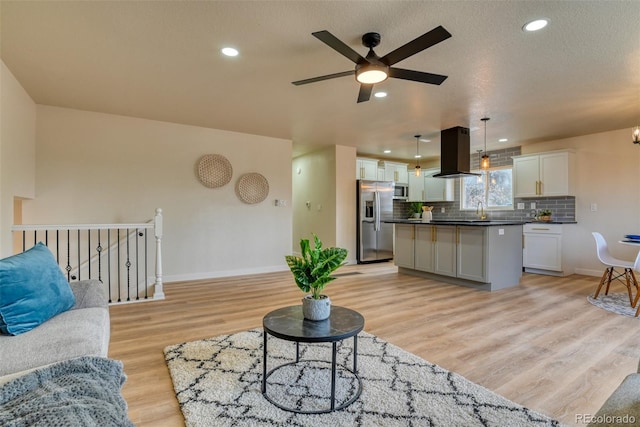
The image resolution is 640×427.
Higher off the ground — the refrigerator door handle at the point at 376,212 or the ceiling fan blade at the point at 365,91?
the ceiling fan blade at the point at 365,91

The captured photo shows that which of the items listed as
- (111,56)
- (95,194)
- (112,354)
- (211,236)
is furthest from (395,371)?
(95,194)

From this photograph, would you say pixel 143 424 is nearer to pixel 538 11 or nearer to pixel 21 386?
pixel 21 386

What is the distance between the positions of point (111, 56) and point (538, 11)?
11.2ft

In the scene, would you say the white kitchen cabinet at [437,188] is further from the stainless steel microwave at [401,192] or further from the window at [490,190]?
the stainless steel microwave at [401,192]

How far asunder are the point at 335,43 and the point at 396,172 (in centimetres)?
599

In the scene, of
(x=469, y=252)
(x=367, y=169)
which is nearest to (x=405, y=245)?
(x=469, y=252)

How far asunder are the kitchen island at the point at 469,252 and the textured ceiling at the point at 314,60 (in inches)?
64.1

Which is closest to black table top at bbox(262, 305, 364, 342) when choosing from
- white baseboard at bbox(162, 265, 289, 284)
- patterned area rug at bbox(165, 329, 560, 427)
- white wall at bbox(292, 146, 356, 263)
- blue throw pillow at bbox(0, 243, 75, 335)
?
patterned area rug at bbox(165, 329, 560, 427)

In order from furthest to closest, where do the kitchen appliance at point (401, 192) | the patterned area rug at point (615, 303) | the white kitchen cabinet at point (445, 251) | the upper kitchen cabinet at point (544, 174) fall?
the kitchen appliance at point (401, 192) → the upper kitchen cabinet at point (544, 174) → the white kitchen cabinet at point (445, 251) → the patterned area rug at point (615, 303)

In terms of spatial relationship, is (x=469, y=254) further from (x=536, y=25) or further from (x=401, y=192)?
(x=401, y=192)

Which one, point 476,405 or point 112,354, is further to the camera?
point 112,354

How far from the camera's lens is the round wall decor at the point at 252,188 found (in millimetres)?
5531

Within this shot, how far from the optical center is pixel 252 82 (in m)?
3.39

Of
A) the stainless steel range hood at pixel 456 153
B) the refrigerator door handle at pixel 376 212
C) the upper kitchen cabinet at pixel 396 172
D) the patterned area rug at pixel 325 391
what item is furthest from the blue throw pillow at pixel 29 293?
the upper kitchen cabinet at pixel 396 172
